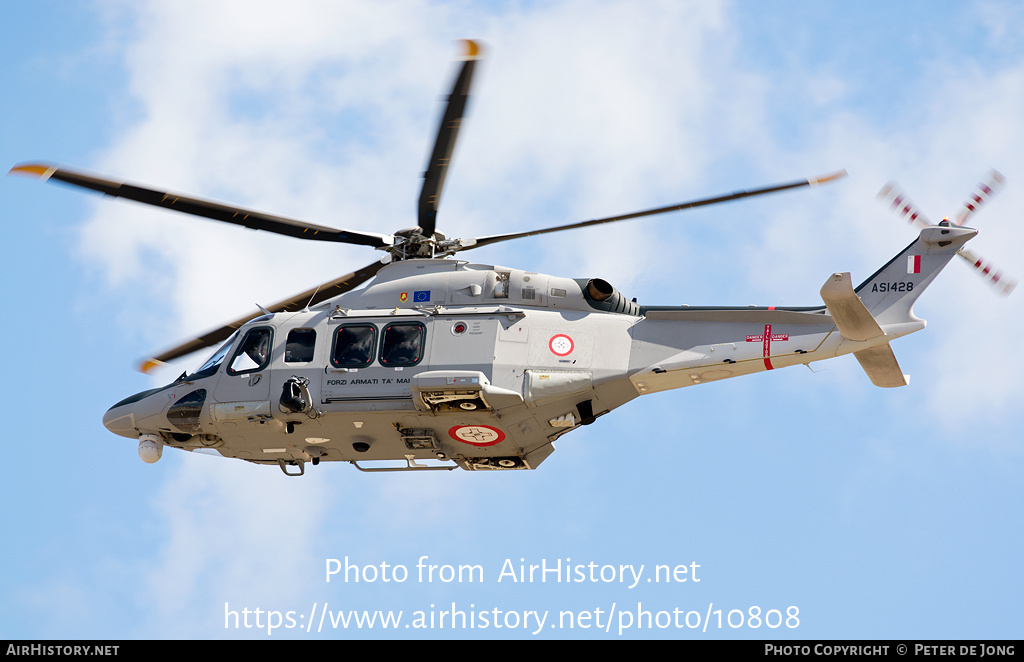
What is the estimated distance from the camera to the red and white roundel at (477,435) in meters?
→ 23.3

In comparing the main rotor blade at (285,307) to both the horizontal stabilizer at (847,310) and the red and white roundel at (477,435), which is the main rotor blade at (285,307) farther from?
the horizontal stabilizer at (847,310)

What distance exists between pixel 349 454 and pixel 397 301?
3036 millimetres

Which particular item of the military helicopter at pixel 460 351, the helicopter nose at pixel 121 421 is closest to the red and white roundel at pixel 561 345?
the military helicopter at pixel 460 351

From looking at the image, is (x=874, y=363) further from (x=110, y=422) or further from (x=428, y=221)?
(x=110, y=422)

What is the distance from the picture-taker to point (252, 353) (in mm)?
24453

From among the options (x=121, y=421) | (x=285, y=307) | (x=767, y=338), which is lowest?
(x=121, y=421)

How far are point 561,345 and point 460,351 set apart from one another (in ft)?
6.01

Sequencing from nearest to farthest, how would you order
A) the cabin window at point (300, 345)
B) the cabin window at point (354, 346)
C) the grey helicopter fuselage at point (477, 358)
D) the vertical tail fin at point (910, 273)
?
the vertical tail fin at point (910, 273) < the grey helicopter fuselage at point (477, 358) < the cabin window at point (354, 346) < the cabin window at point (300, 345)

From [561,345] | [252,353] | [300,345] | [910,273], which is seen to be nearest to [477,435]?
[561,345]

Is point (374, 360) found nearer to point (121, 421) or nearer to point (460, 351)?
point (460, 351)

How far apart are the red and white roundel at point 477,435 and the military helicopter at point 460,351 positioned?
0.12 ft

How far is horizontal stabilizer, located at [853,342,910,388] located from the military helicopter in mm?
33

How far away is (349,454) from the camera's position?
79.7 feet
